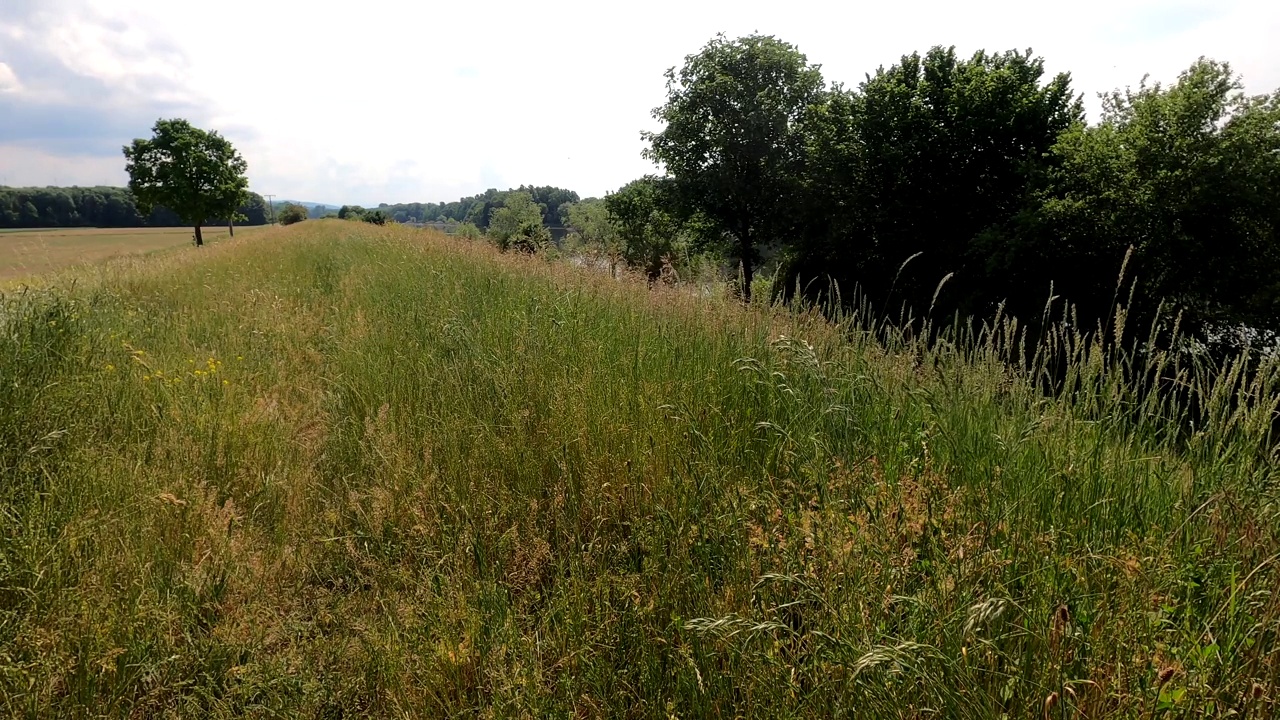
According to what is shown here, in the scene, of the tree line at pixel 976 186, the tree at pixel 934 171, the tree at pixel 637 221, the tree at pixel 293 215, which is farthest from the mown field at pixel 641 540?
the tree at pixel 293 215

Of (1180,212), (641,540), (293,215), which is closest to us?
(641,540)

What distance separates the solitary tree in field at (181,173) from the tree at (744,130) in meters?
30.9

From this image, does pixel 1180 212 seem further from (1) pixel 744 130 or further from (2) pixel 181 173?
(2) pixel 181 173

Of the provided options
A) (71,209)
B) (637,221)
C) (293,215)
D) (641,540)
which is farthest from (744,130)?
(71,209)

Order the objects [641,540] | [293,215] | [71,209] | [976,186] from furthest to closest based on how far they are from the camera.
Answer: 1. [71,209]
2. [293,215]
3. [976,186]
4. [641,540]

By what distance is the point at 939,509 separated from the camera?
6.01 feet

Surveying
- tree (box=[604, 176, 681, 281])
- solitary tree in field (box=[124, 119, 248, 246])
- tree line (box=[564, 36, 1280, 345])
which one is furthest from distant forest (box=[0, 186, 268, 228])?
tree line (box=[564, 36, 1280, 345])

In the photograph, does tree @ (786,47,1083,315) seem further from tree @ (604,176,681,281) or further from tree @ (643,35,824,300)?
tree @ (604,176,681,281)

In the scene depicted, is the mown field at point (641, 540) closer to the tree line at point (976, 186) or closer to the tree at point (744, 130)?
the tree line at point (976, 186)

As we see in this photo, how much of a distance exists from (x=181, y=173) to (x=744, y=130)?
35.6m

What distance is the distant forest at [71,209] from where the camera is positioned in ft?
223

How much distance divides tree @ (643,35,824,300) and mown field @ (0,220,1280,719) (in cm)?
2481

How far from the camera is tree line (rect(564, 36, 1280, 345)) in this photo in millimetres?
13516

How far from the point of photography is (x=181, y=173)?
3647 cm
